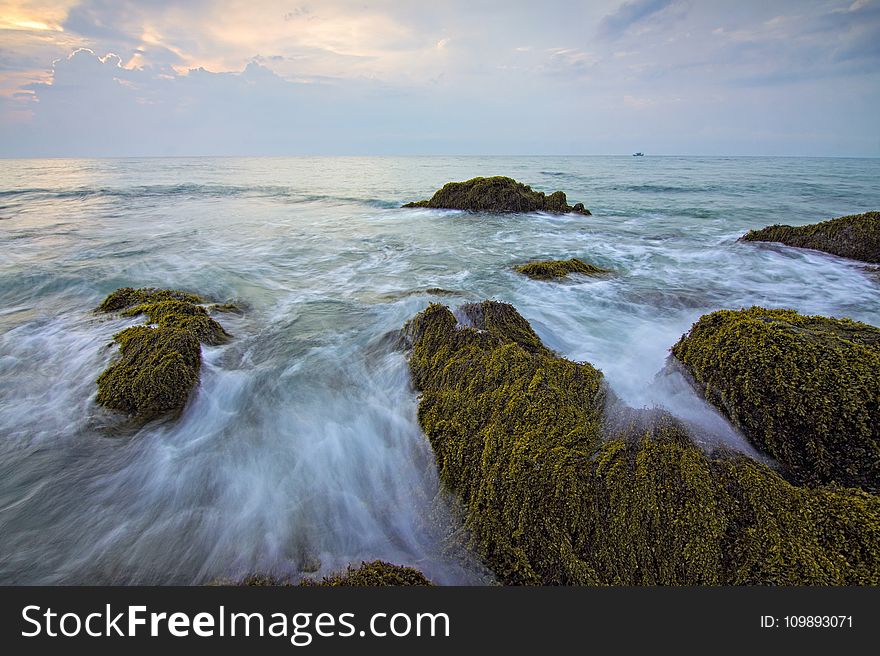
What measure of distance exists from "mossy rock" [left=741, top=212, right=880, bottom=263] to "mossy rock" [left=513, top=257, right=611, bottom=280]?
15.7ft

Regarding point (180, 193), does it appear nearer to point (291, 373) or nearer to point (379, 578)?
point (291, 373)

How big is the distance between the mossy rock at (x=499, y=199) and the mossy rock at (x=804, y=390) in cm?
1292

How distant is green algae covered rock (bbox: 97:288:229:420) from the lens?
378cm

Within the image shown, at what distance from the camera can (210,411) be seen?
3.99 metres

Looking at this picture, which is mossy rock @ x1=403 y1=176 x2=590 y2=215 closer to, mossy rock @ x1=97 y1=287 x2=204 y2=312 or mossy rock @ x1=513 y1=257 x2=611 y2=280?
mossy rock @ x1=513 y1=257 x2=611 y2=280

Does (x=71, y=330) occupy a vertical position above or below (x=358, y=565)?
Answer: above

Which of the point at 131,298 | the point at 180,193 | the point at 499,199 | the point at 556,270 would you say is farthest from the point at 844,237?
the point at 180,193

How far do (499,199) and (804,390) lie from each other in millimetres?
13976

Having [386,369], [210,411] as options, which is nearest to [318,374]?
[386,369]

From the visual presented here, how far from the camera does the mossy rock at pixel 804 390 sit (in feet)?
8.27

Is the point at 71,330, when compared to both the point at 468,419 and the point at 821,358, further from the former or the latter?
the point at 821,358

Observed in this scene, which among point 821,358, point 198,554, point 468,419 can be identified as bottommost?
point 198,554

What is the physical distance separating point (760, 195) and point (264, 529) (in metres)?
26.9

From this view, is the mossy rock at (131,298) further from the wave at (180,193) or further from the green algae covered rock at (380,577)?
the wave at (180,193)
